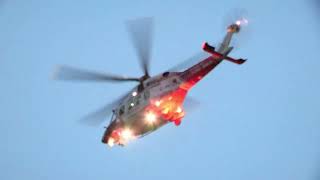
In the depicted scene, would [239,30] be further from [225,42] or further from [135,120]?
[135,120]

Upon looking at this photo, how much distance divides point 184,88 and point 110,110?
214 inches

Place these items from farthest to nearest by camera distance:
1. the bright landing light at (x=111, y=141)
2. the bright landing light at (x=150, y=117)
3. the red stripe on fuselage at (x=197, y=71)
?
the bright landing light at (x=111, y=141) → the bright landing light at (x=150, y=117) → the red stripe on fuselage at (x=197, y=71)

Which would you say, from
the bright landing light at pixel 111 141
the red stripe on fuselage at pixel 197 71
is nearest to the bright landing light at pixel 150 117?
the red stripe on fuselage at pixel 197 71

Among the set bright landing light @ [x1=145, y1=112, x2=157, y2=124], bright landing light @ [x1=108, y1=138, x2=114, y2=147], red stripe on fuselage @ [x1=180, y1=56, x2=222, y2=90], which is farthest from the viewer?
bright landing light @ [x1=108, y1=138, x2=114, y2=147]

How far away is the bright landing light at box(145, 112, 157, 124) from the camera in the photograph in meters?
32.2

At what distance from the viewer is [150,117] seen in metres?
32.2

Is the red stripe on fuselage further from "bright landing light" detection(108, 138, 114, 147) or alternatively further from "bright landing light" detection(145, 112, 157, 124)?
"bright landing light" detection(108, 138, 114, 147)

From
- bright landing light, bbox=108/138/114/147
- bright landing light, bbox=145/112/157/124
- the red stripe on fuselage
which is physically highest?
the red stripe on fuselage

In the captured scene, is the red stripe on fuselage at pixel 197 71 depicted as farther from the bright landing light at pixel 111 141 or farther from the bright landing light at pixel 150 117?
the bright landing light at pixel 111 141

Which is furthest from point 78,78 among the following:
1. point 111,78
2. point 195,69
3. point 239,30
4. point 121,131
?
point 239,30

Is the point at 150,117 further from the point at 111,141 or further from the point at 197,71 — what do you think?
the point at 111,141

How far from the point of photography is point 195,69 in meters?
31.6

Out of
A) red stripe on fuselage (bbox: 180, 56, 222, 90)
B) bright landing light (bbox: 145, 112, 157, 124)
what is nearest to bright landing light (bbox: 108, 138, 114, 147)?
bright landing light (bbox: 145, 112, 157, 124)

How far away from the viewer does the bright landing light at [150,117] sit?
106 ft
